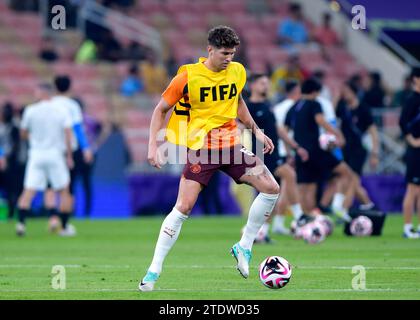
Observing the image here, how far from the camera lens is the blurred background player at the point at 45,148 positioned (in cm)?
2016

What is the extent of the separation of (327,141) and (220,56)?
8.29 metres

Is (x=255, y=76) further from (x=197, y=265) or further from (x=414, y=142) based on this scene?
(x=197, y=265)

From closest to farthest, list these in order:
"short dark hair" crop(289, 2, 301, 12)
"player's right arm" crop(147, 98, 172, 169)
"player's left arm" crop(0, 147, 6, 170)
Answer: "player's right arm" crop(147, 98, 172, 169) < "player's left arm" crop(0, 147, 6, 170) < "short dark hair" crop(289, 2, 301, 12)

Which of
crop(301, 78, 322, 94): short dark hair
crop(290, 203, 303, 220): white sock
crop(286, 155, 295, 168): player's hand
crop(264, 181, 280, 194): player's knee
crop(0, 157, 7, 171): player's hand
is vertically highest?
crop(301, 78, 322, 94): short dark hair

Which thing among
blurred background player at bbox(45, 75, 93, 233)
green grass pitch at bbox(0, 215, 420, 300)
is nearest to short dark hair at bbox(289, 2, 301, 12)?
green grass pitch at bbox(0, 215, 420, 300)

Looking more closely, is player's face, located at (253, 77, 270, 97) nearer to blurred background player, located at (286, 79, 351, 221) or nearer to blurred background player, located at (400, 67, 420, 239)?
blurred background player, located at (286, 79, 351, 221)

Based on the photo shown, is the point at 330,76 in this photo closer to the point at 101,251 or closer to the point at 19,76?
the point at 19,76

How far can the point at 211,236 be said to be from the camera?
19922 millimetres

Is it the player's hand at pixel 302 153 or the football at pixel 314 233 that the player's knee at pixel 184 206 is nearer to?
the football at pixel 314 233

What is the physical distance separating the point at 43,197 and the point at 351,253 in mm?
11926

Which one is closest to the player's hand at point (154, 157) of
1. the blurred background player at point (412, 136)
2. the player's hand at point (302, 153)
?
A: the blurred background player at point (412, 136)

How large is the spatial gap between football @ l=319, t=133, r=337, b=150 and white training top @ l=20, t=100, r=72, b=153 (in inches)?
171

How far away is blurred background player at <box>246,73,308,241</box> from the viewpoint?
57.3 feet
